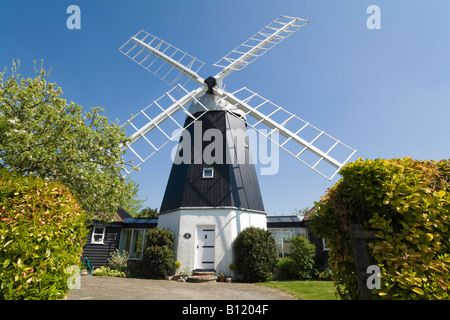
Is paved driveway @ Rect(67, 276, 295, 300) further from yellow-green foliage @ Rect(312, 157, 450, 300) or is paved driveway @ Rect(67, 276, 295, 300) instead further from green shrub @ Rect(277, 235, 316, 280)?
green shrub @ Rect(277, 235, 316, 280)

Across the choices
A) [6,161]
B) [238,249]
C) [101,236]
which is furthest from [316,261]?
[6,161]

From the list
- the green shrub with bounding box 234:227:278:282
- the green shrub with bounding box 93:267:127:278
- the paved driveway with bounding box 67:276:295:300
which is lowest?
the green shrub with bounding box 93:267:127:278

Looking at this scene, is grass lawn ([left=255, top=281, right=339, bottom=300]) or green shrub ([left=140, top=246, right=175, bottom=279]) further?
green shrub ([left=140, top=246, right=175, bottom=279])

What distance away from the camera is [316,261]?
1524 cm

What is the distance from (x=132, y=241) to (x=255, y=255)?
1010 cm

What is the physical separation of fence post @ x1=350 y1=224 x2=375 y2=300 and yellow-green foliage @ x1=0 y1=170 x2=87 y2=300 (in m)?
4.61

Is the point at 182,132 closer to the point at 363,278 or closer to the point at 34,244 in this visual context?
the point at 34,244

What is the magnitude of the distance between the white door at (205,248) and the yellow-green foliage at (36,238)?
9378 millimetres

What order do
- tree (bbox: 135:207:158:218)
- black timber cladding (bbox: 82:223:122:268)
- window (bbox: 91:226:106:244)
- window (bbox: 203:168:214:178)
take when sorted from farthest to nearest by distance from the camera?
tree (bbox: 135:207:158:218) < window (bbox: 91:226:106:244) < black timber cladding (bbox: 82:223:122:268) < window (bbox: 203:168:214:178)

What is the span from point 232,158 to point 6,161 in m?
10.7

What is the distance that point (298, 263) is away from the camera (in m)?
13.5

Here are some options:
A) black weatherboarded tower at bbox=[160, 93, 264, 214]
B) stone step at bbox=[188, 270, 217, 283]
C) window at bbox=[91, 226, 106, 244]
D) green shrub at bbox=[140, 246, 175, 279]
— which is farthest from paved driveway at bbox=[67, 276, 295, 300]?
window at bbox=[91, 226, 106, 244]

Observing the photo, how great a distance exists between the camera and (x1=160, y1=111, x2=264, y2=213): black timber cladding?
13.8 metres

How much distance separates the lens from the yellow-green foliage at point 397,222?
2.83 meters
